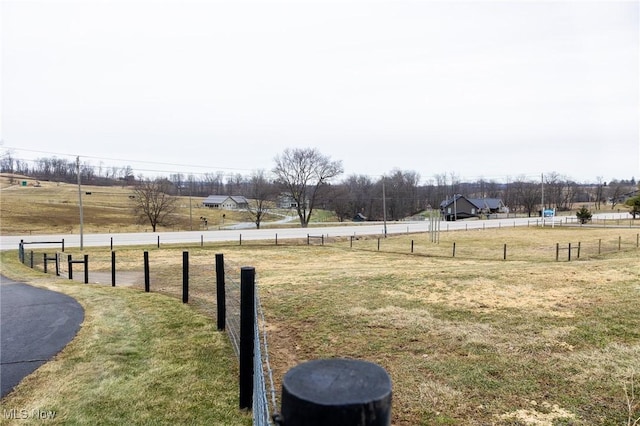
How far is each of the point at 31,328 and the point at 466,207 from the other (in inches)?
3764

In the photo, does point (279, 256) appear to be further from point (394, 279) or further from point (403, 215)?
point (403, 215)

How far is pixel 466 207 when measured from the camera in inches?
3733

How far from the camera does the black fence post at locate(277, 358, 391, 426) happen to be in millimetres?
1104

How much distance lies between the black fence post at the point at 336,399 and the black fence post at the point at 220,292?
6.21 m

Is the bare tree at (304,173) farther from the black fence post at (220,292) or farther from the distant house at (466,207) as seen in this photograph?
the black fence post at (220,292)

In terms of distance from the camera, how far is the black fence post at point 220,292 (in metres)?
7.25

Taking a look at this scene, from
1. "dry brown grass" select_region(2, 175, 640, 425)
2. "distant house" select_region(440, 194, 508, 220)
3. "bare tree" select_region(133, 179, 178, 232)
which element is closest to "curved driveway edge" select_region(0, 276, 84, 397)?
"dry brown grass" select_region(2, 175, 640, 425)

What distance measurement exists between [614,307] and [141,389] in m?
9.26

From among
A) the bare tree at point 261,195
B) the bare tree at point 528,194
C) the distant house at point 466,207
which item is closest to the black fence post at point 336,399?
the bare tree at point 261,195

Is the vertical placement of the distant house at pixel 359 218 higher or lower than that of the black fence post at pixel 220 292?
lower

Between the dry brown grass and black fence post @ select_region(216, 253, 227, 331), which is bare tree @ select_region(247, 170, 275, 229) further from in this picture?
black fence post @ select_region(216, 253, 227, 331)

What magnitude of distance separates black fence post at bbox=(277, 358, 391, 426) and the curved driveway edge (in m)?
5.61

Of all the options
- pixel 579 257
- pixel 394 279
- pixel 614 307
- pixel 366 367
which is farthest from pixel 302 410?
pixel 579 257

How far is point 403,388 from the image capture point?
211 inches
